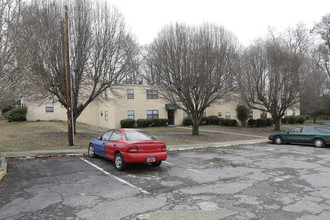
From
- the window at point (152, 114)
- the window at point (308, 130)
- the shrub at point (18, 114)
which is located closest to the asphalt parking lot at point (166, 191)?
the window at point (308, 130)

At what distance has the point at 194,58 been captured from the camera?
1720cm

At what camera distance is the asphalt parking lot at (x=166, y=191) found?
4.55 m

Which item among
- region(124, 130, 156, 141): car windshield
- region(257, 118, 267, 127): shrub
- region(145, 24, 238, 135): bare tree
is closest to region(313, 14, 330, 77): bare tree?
region(257, 118, 267, 127): shrub

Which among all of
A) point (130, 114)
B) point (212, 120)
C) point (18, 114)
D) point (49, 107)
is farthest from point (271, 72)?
point (18, 114)

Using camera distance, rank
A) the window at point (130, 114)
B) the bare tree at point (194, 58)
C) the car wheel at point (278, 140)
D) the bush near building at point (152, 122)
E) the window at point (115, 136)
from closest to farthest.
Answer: the window at point (115, 136) → the car wheel at point (278, 140) → the bare tree at point (194, 58) → the bush near building at point (152, 122) → the window at point (130, 114)

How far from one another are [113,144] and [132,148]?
1133mm

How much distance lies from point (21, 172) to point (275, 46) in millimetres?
23251

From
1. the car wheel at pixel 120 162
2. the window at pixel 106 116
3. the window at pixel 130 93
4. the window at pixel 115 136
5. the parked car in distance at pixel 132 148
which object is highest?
the window at pixel 130 93

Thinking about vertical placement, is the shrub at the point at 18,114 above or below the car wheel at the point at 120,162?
above

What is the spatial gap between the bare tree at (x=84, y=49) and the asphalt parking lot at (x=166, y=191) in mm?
7214

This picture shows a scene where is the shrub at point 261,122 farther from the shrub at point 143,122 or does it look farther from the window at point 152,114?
the shrub at point 143,122

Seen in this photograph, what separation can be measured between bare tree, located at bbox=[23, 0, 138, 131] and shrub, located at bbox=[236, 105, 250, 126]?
18.7 metres

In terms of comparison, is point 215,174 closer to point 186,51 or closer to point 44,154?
point 44,154

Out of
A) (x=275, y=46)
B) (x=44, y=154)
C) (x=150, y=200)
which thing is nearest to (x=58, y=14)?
(x=44, y=154)
